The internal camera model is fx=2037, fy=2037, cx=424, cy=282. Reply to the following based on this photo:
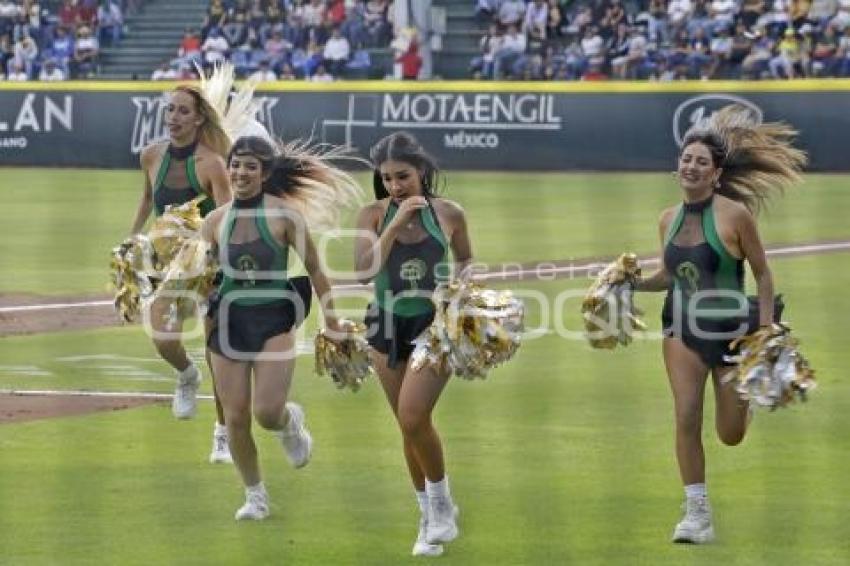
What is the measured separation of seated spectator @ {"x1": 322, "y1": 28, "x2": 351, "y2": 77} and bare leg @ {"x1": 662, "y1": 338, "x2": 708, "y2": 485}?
3018 centimetres

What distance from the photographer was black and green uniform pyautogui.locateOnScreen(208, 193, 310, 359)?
920cm

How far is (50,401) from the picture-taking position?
1276cm

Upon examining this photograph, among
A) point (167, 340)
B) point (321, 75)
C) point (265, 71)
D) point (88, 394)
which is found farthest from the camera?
point (265, 71)

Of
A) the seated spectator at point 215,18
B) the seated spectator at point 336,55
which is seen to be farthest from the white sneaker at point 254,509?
the seated spectator at point 215,18

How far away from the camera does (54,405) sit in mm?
12609

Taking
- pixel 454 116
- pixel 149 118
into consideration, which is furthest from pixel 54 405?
pixel 149 118

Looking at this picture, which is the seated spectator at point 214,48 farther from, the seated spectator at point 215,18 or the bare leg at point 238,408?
the bare leg at point 238,408

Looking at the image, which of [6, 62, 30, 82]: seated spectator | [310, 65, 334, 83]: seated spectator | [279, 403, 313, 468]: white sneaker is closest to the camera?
[279, 403, 313, 468]: white sneaker

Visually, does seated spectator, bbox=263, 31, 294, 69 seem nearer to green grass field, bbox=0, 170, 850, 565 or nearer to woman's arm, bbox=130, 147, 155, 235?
green grass field, bbox=0, 170, 850, 565

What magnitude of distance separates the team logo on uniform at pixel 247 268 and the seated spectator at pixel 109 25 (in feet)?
114

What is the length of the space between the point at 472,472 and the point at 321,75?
2805 cm

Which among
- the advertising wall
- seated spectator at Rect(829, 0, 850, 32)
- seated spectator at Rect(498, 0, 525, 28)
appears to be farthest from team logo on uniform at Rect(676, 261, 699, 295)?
seated spectator at Rect(498, 0, 525, 28)

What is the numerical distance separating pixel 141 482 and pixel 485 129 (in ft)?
78.4

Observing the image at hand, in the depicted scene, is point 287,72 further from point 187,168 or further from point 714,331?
point 714,331
